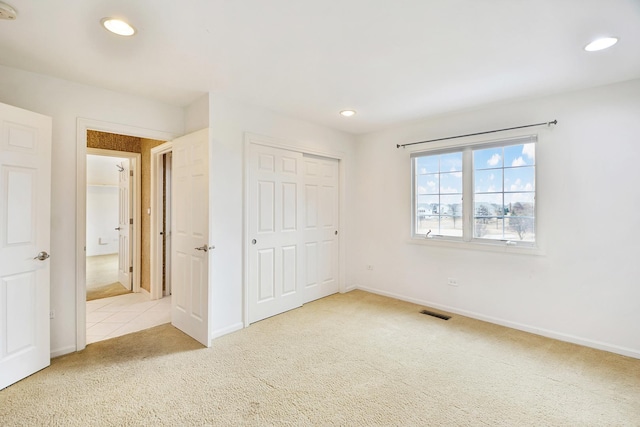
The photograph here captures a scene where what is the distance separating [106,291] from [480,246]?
5.28 meters

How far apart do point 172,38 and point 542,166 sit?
11.4ft

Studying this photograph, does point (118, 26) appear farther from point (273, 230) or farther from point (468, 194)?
point (468, 194)

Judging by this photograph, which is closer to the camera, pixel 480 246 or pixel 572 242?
pixel 572 242

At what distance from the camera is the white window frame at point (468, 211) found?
3127 mm

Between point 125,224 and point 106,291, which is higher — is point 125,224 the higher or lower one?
the higher one

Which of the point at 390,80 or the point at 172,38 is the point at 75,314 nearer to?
the point at 172,38

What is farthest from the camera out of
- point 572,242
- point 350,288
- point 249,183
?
point 350,288

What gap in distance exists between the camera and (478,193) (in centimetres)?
349

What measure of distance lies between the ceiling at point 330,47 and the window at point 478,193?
66cm

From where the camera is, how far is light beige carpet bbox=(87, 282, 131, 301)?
426 centimetres

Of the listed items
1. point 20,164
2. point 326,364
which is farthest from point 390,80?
point 20,164

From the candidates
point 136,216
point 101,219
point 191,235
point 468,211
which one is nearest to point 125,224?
point 136,216

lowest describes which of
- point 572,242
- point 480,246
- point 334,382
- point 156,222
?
point 334,382

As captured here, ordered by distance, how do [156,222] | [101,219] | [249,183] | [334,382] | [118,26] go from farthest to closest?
[101,219], [156,222], [249,183], [334,382], [118,26]
